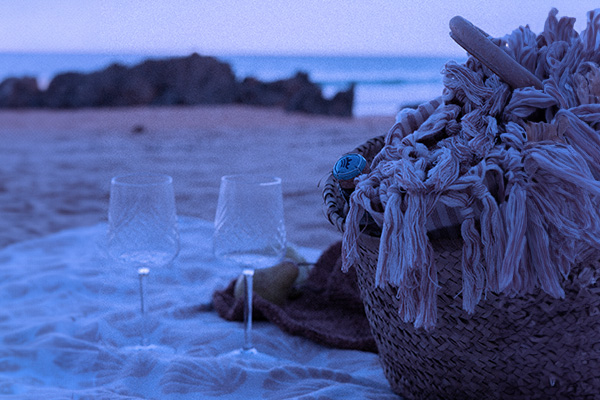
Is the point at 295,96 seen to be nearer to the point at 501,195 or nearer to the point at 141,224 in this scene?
the point at 141,224

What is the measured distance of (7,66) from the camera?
880 inches

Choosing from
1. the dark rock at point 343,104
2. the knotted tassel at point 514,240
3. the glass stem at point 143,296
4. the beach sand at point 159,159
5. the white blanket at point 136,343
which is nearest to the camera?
the knotted tassel at point 514,240

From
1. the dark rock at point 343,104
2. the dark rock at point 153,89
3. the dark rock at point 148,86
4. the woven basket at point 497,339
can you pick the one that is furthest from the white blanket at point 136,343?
the dark rock at point 148,86

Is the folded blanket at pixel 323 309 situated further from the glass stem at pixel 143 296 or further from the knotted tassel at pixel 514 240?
the knotted tassel at pixel 514 240

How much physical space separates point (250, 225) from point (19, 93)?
32.8 ft

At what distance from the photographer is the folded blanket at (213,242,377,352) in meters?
1.48

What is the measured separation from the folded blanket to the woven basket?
0.41 metres

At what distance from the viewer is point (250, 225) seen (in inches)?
49.5

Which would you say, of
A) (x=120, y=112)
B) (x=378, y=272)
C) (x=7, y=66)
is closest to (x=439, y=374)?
(x=378, y=272)

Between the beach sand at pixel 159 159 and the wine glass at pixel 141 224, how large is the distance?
361 mm

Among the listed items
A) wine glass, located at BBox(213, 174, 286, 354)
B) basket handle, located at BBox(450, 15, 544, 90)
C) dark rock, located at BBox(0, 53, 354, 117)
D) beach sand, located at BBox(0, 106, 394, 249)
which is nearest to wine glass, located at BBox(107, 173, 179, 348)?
wine glass, located at BBox(213, 174, 286, 354)

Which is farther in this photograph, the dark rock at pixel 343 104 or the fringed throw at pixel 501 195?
the dark rock at pixel 343 104

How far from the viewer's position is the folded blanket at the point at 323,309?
1.48 meters

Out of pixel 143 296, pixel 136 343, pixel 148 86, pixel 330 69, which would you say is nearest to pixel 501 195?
pixel 143 296
